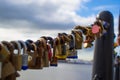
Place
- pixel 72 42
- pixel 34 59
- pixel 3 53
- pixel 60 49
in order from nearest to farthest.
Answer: pixel 3 53, pixel 34 59, pixel 60 49, pixel 72 42

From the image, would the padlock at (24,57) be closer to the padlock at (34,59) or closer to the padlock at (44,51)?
the padlock at (34,59)

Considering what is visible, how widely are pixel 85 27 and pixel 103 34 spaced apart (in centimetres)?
50

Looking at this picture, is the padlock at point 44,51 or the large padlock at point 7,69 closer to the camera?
the large padlock at point 7,69

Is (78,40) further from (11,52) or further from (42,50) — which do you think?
(11,52)

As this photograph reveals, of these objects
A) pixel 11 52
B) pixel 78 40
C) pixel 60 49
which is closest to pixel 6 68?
pixel 11 52

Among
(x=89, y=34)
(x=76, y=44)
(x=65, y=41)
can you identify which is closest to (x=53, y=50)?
Answer: (x=65, y=41)

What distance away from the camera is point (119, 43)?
337cm

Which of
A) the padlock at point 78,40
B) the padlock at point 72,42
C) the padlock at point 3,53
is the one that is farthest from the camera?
the padlock at point 78,40

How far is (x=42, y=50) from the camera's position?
2.13m

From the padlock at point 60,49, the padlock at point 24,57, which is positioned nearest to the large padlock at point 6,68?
the padlock at point 24,57

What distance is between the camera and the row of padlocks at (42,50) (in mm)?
1706

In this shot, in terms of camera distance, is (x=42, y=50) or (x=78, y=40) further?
(x=78, y=40)

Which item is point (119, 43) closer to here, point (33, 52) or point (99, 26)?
point (99, 26)

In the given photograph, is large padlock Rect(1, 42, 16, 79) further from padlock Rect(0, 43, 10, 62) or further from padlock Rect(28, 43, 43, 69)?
padlock Rect(28, 43, 43, 69)
